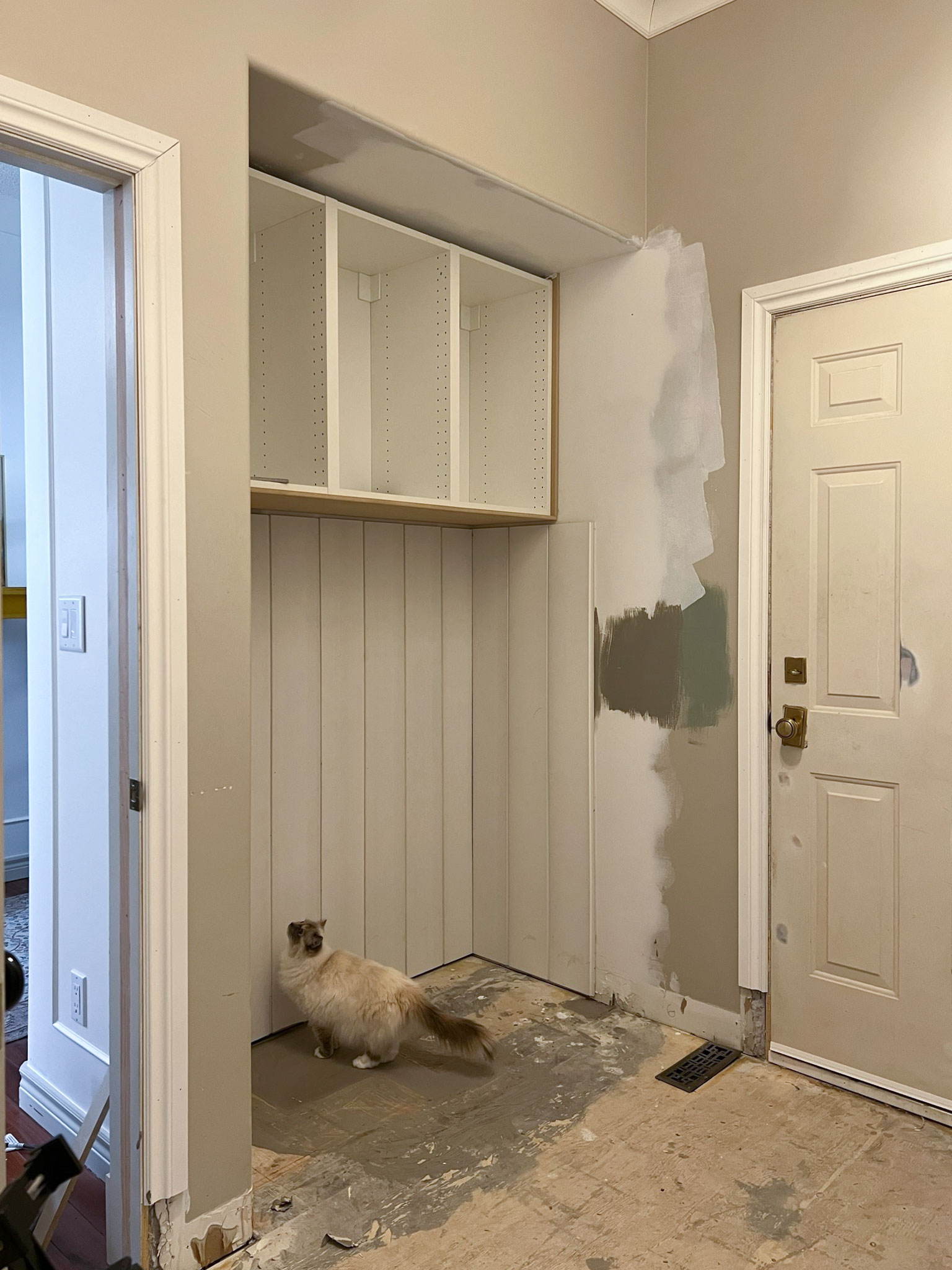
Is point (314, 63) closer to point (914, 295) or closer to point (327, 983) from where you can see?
point (914, 295)

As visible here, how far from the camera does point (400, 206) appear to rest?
8.22 feet

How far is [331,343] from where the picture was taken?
231 centimetres

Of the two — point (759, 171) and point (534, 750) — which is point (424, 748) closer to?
point (534, 750)

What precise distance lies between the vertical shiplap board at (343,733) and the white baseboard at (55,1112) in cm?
82

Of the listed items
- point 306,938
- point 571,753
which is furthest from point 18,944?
point 571,753

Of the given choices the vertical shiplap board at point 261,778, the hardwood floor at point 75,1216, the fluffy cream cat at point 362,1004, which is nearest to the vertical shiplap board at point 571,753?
the fluffy cream cat at point 362,1004

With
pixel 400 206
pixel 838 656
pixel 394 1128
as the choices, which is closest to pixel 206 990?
pixel 394 1128

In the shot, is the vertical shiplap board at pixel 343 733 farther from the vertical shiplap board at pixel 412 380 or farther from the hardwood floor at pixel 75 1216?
the hardwood floor at pixel 75 1216

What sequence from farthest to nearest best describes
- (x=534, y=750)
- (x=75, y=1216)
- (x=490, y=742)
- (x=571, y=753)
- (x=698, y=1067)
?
(x=490, y=742) → (x=534, y=750) → (x=571, y=753) → (x=698, y=1067) → (x=75, y=1216)

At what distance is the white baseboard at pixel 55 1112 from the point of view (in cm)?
218

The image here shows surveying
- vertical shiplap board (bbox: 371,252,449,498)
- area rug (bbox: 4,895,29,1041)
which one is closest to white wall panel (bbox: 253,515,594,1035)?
vertical shiplap board (bbox: 371,252,449,498)

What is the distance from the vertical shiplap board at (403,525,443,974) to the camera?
3102 millimetres

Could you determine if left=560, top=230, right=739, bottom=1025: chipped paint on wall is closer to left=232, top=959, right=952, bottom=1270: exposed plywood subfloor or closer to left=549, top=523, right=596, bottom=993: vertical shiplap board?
left=549, top=523, right=596, bottom=993: vertical shiplap board

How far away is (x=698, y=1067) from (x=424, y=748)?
4.11 ft
